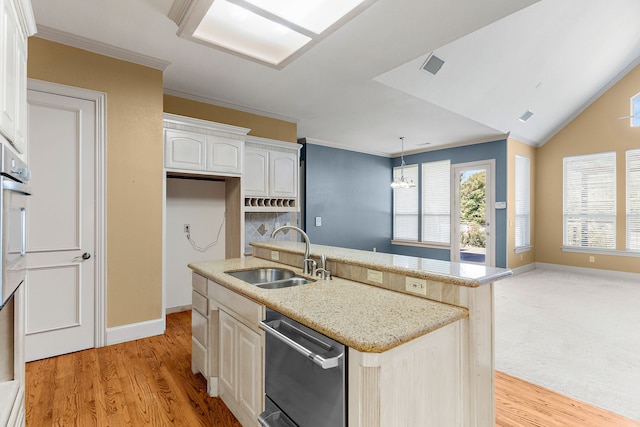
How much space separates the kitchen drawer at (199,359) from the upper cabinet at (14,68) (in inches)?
62.8

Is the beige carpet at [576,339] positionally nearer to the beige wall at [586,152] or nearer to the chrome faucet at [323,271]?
the beige wall at [586,152]

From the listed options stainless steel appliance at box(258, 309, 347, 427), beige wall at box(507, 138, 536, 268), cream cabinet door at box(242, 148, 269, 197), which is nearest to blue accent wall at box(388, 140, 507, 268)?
beige wall at box(507, 138, 536, 268)

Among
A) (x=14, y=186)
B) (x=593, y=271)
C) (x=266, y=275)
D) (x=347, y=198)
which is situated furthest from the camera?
(x=347, y=198)

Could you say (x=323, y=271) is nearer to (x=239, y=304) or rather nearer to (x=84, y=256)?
(x=239, y=304)

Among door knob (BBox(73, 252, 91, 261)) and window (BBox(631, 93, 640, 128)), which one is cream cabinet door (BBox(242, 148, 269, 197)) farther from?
window (BBox(631, 93, 640, 128))

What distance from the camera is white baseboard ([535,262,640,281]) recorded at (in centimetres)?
577

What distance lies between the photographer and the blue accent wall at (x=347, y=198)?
608cm

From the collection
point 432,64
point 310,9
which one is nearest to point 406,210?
point 432,64

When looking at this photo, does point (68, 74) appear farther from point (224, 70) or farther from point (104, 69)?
point (224, 70)

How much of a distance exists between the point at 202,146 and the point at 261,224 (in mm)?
1444

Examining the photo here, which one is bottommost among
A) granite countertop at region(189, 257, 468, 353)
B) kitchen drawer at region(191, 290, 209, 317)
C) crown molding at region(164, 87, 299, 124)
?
kitchen drawer at region(191, 290, 209, 317)

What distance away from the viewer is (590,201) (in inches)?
245

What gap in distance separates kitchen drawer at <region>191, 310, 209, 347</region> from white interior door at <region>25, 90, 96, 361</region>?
4.01 feet

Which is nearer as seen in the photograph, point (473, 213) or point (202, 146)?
point (202, 146)
